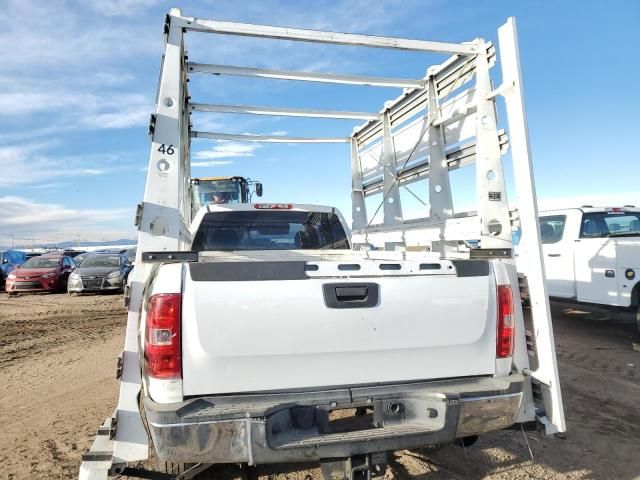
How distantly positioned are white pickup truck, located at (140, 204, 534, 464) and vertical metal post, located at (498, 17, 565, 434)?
0.24m

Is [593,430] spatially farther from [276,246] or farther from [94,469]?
[94,469]

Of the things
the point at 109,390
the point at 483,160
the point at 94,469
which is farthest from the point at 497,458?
the point at 109,390

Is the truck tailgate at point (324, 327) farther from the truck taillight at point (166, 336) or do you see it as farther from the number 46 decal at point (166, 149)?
the number 46 decal at point (166, 149)

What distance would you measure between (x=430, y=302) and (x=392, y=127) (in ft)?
14.9

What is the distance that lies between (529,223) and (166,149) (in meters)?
2.62

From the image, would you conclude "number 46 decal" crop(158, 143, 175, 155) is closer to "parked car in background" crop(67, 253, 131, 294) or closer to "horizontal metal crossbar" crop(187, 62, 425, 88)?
"horizontal metal crossbar" crop(187, 62, 425, 88)

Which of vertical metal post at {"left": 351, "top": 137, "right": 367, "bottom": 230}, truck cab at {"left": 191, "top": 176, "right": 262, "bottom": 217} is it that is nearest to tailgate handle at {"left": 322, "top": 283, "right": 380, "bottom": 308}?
vertical metal post at {"left": 351, "top": 137, "right": 367, "bottom": 230}

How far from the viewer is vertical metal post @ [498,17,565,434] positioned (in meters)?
2.78

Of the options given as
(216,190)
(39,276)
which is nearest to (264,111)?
(216,190)

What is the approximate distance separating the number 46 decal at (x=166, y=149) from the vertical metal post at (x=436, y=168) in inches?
137

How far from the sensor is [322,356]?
2.38 metres

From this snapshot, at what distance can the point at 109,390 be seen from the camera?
17.0ft

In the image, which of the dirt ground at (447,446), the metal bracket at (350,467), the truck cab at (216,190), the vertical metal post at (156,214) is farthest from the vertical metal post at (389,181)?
the truck cab at (216,190)

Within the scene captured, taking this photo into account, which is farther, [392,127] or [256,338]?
[392,127]
